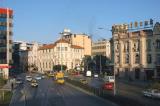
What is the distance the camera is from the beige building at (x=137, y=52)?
103125 mm

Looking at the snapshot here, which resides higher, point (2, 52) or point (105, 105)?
point (2, 52)

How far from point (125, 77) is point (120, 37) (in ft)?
40.0

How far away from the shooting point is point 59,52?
196 meters

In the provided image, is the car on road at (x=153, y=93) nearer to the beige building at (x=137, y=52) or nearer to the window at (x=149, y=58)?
the beige building at (x=137, y=52)

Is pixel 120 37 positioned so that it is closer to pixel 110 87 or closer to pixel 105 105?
pixel 110 87

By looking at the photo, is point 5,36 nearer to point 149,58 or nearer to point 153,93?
point 149,58

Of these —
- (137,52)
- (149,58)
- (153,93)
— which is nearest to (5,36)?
(137,52)

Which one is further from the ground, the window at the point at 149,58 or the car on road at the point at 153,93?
the window at the point at 149,58

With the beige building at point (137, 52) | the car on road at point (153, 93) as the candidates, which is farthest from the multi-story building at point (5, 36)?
the car on road at point (153, 93)

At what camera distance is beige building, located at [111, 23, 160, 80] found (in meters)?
103

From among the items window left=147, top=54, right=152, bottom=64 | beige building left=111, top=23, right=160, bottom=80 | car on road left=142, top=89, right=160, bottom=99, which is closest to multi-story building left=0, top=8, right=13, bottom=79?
beige building left=111, top=23, right=160, bottom=80

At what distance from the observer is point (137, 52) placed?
110m

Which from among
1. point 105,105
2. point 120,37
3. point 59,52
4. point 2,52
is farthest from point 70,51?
point 105,105

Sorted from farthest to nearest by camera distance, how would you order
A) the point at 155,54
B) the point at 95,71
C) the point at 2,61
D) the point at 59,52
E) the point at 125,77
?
the point at 59,52 < the point at 95,71 < the point at 2,61 < the point at 125,77 < the point at 155,54
